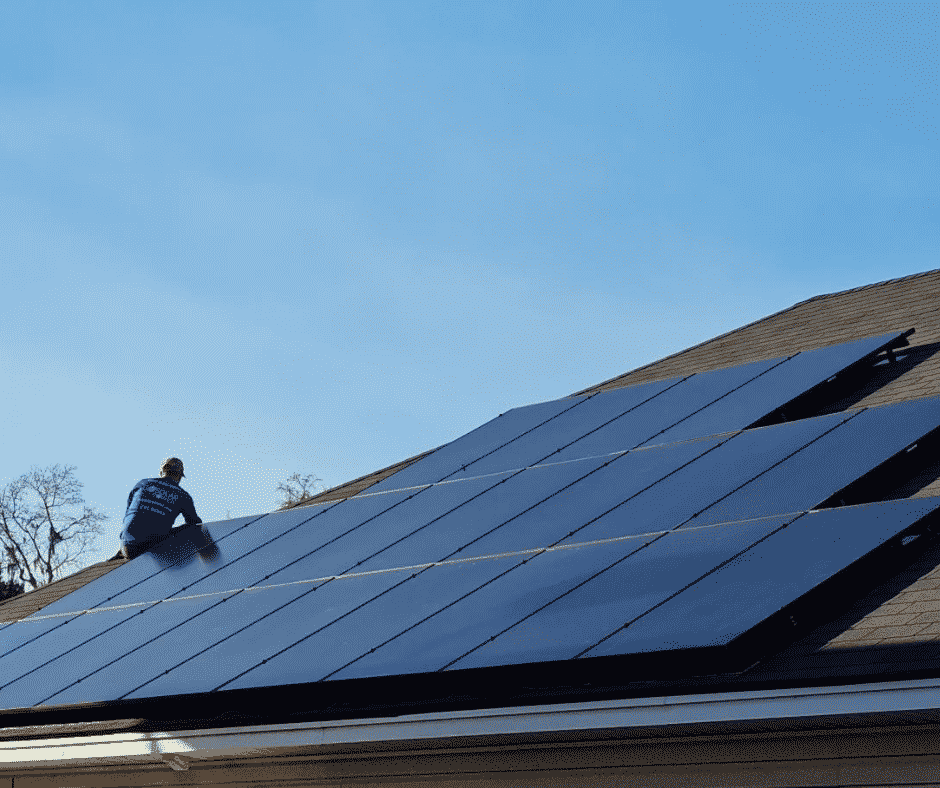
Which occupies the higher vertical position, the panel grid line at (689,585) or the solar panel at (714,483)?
the solar panel at (714,483)

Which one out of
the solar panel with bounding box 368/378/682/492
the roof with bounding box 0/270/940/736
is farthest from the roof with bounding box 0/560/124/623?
the solar panel with bounding box 368/378/682/492

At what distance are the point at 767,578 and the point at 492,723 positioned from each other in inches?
72.8

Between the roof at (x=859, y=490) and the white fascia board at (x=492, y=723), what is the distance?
8 centimetres

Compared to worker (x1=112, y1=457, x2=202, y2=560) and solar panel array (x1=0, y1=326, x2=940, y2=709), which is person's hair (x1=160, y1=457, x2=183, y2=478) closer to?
worker (x1=112, y1=457, x2=202, y2=560)

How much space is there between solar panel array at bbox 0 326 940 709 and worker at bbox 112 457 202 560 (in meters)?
1.03

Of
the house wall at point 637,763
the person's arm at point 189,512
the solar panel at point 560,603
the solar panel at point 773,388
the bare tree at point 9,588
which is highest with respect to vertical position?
the bare tree at point 9,588

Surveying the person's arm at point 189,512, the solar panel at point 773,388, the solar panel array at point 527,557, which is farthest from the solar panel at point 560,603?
the person's arm at point 189,512

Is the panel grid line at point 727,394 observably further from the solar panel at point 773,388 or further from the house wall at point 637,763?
the house wall at point 637,763

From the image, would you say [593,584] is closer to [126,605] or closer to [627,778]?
[627,778]

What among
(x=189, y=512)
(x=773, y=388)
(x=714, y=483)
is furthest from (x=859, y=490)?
(x=189, y=512)

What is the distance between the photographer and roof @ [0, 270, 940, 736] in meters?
6.25

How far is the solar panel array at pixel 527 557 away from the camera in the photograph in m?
6.95

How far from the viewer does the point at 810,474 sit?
8.12 meters

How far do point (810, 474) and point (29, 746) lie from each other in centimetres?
645
